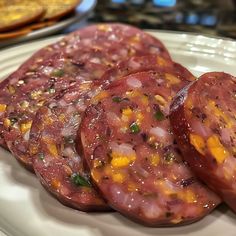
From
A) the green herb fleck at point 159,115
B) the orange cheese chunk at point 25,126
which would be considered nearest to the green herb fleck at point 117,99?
the green herb fleck at point 159,115

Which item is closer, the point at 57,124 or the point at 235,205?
the point at 235,205

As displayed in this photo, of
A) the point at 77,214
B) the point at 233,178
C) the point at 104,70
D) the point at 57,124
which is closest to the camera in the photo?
the point at 233,178

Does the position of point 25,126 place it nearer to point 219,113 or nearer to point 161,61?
point 161,61

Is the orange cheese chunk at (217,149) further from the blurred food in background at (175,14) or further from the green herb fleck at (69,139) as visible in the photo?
the blurred food in background at (175,14)

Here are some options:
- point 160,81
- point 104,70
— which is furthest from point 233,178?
point 104,70

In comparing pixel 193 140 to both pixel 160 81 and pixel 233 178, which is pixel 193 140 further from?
pixel 160 81

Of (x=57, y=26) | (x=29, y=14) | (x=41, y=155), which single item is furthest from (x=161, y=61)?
(x=29, y=14)
